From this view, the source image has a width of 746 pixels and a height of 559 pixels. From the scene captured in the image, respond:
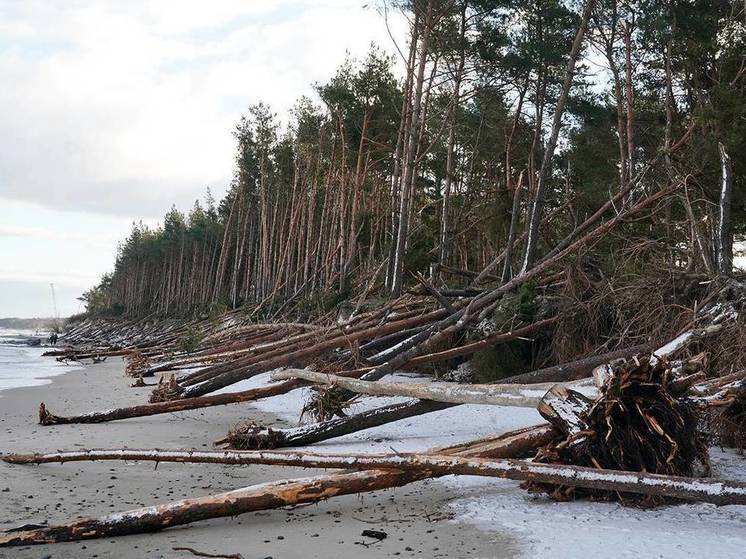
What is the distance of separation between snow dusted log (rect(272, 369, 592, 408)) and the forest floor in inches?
22.0

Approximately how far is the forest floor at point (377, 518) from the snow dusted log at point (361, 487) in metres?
Result: 0.10

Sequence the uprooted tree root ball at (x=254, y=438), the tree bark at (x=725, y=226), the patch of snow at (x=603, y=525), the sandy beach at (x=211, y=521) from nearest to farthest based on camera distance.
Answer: the patch of snow at (x=603, y=525) → the sandy beach at (x=211, y=521) → the uprooted tree root ball at (x=254, y=438) → the tree bark at (x=725, y=226)

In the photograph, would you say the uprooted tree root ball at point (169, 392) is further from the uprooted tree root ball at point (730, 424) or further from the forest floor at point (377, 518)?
the uprooted tree root ball at point (730, 424)

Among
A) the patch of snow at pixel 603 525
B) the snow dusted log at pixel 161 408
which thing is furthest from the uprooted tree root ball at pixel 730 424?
the snow dusted log at pixel 161 408

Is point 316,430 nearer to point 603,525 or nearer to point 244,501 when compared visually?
point 244,501

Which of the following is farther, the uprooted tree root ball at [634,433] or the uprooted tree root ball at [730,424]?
the uprooted tree root ball at [730,424]

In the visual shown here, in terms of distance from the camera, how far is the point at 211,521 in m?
4.46

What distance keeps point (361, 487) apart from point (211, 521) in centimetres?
101

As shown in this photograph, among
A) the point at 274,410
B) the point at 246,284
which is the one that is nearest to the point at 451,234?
the point at 274,410

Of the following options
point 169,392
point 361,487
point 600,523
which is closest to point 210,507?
point 361,487

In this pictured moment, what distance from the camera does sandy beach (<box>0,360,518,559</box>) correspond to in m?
3.85

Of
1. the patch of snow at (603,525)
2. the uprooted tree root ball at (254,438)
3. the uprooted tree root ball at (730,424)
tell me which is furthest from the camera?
the uprooted tree root ball at (254,438)

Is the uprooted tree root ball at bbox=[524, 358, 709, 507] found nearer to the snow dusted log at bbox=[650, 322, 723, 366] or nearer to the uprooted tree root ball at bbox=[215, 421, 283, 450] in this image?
the snow dusted log at bbox=[650, 322, 723, 366]

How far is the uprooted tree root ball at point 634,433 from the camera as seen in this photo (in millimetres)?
4801
